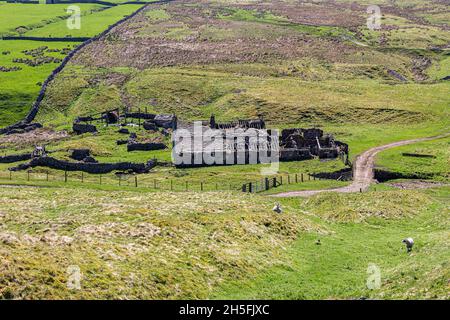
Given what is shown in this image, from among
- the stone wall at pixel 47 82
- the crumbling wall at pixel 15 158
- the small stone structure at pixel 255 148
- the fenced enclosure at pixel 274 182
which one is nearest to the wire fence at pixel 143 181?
the fenced enclosure at pixel 274 182

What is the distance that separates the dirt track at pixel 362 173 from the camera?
6325cm

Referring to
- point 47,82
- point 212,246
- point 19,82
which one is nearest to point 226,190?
point 212,246

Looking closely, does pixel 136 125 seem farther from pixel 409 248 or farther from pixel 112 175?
pixel 409 248

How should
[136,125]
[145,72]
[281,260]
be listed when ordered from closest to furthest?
[281,260], [136,125], [145,72]

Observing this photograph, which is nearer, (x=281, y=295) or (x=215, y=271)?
(x=281, y=295)

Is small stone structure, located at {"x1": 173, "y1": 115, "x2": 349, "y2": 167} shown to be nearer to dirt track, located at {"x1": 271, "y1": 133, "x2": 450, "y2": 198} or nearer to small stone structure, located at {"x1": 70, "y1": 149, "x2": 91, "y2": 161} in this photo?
dirt track, located at {"x1": 271, "y1": 133, "x2": 450, "y2": 198}

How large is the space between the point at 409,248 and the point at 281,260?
944 cm

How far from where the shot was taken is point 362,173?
2931 inches

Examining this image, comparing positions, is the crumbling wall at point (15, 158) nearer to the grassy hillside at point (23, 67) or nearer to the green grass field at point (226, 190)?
the green grass field at point (226, 190)

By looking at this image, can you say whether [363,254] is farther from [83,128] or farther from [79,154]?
[83,128]

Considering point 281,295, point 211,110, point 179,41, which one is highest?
point 179,41

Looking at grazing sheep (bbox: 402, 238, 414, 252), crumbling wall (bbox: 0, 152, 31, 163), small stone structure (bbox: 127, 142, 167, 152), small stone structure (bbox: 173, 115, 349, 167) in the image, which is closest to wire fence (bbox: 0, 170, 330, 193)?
small stone structure (bbox: 173, 115, 349, 167)

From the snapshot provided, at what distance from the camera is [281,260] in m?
39.9

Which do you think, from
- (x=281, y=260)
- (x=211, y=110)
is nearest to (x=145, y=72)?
(x=211, y=110)
